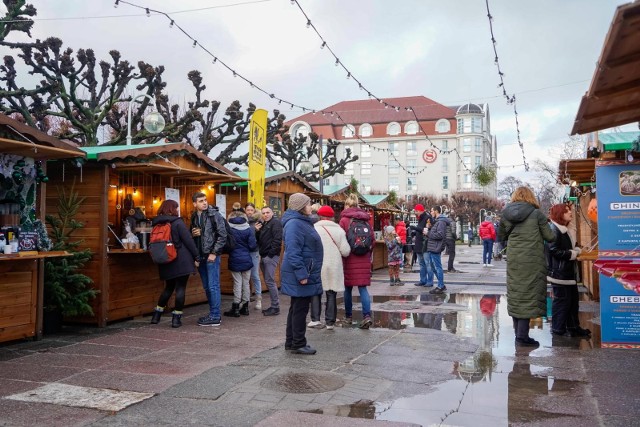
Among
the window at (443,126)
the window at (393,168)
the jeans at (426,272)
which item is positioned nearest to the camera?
the jeans at (426,272)

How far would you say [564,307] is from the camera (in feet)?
24.8

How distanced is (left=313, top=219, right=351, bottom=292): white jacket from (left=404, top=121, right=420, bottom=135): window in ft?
238

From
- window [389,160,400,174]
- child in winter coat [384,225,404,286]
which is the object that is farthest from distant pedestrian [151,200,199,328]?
window [389,160,400,174]

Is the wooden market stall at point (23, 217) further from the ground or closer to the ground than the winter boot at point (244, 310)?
further from the ground

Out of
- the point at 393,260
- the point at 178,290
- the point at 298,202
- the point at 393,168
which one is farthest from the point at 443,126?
the point at 298,202

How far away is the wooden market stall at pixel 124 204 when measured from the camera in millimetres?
8289

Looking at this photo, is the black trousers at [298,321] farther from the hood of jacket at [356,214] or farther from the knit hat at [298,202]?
the hood of jacket at [356,214]

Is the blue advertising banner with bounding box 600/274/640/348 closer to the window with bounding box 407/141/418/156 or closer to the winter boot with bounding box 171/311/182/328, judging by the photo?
the winter boot with bounding box 171/311/182/328

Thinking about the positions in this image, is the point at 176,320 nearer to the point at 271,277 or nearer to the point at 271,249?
the point at 271,277

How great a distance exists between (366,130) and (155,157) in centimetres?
7217

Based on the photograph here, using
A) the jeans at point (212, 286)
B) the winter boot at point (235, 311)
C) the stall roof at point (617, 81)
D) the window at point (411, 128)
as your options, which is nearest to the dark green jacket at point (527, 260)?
the stall roof at point (617, 81)

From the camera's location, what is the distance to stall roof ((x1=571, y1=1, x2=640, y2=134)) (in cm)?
315

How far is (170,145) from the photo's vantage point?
31.3 feet

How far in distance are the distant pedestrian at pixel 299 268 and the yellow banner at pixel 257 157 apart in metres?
4.32
